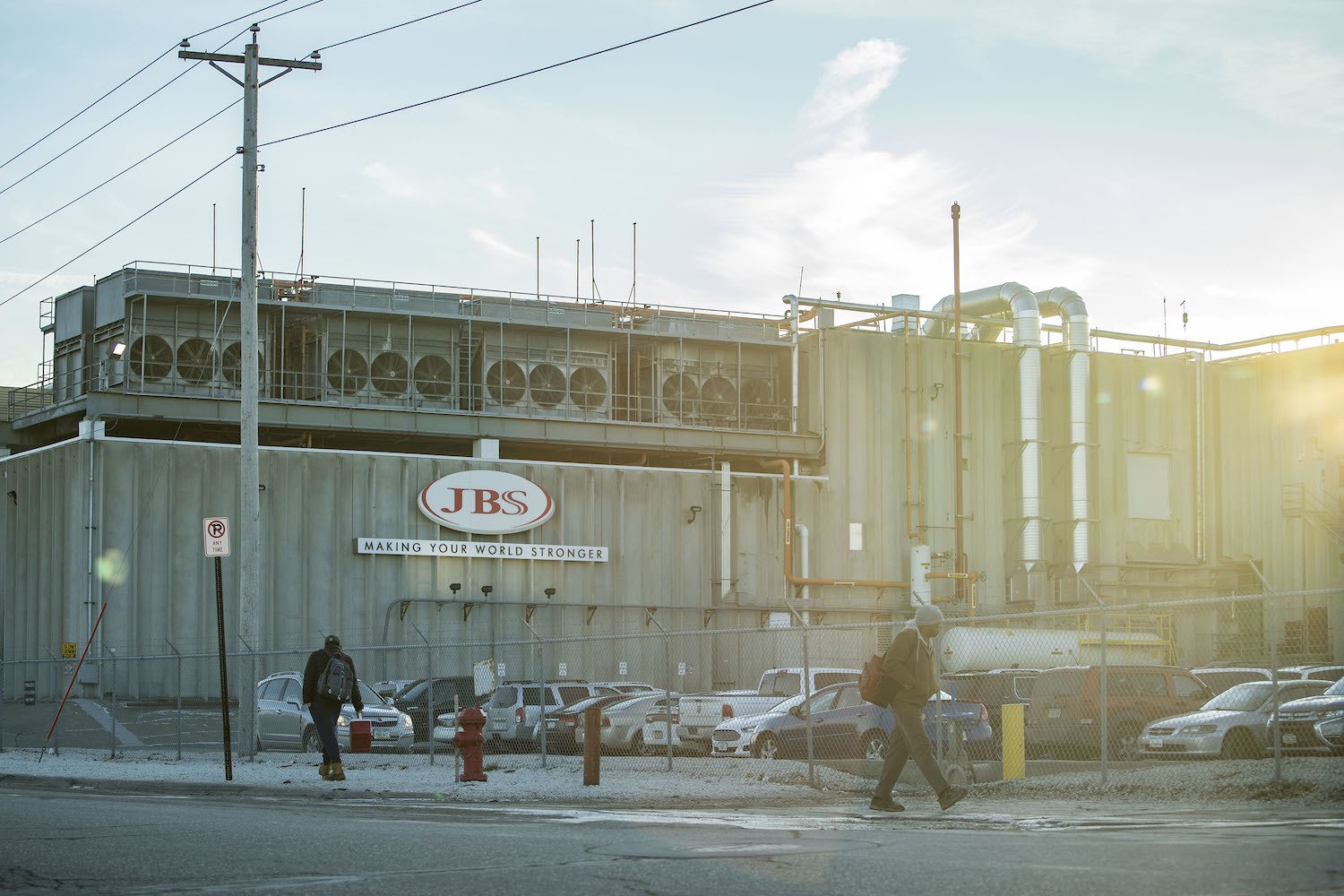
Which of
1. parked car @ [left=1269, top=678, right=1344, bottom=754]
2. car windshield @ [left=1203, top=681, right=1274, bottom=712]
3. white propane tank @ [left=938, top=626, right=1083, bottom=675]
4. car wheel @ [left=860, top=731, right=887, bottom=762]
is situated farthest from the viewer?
white propane tank @ [left=938, top=626, right=1083, bottom=675]

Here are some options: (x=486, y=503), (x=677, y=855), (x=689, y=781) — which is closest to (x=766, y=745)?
(x=689, y=781)

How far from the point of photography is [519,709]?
27.3 meters

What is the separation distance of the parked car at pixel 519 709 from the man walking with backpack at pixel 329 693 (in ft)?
24.4

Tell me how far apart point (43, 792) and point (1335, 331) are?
2011 inches

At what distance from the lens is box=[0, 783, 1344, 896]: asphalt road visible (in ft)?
24.6

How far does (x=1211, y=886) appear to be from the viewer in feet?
23.2

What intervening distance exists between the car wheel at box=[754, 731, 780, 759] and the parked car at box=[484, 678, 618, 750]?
491cm

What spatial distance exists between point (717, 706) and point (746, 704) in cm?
47

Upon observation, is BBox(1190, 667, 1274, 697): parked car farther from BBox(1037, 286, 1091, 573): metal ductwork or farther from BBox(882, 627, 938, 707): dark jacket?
BBox(1037, 286, 1091, 573): metal ductwork

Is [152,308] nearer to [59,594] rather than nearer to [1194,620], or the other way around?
[59,594]

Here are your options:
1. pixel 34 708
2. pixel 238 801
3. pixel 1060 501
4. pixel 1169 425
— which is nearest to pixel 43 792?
pixel 238 801

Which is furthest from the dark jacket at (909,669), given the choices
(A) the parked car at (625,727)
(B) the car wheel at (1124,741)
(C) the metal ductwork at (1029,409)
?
(C) the metal ductwork at (1029,409)

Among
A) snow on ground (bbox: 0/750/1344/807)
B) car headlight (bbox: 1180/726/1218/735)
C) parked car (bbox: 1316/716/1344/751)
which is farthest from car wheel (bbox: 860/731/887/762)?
parked car (bbox: 1316/716/1344/751)

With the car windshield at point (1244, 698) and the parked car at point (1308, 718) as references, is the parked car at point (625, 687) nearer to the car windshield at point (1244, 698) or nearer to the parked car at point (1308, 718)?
the car windshield at point (1244, 698)
